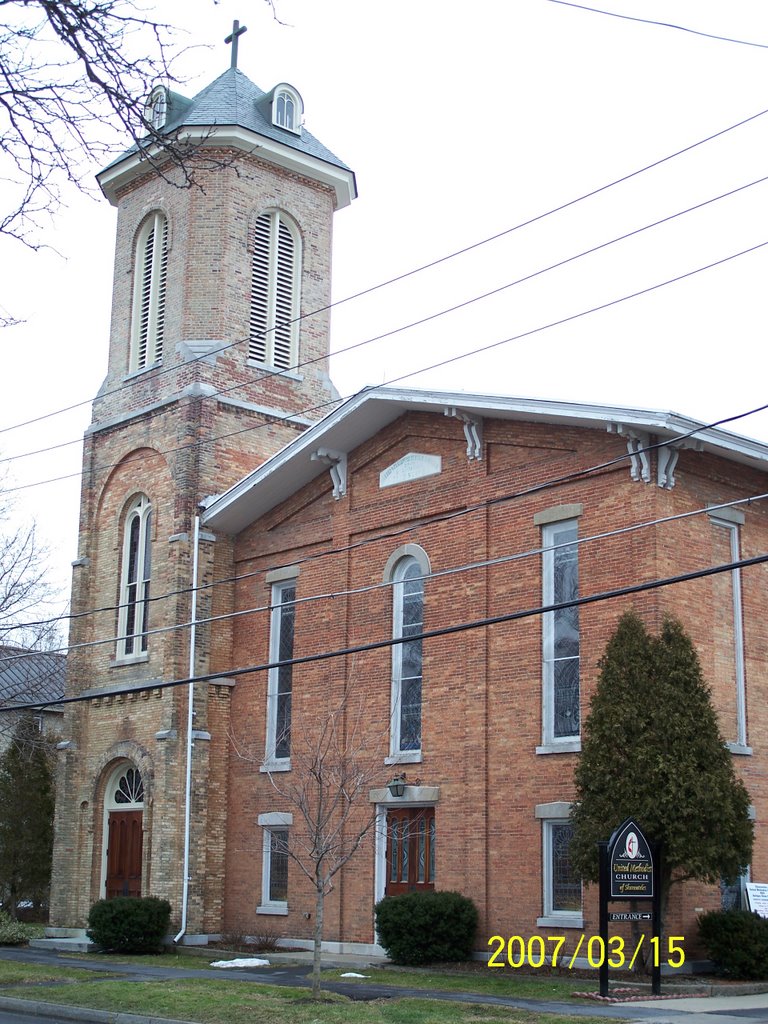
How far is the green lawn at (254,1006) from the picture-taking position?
48.3ft

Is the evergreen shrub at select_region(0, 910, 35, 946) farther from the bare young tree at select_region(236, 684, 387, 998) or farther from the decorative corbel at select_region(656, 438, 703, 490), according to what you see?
the decorative corbel at select_region(656, 438, 703, 490)

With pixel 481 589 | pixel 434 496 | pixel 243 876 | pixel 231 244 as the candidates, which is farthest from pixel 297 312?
pixel 243 876

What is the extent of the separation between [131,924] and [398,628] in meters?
7.58

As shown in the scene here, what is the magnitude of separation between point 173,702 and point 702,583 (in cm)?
1141

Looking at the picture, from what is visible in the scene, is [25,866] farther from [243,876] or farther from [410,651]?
[410,651]

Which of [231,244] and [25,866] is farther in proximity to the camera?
[25,866]

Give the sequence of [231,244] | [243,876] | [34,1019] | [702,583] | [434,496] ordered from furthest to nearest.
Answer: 1. [231,244]
2. [243,876]
3. [434,496]
4. [702,583]
5. [34,1019]

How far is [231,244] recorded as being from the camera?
99.8 feet

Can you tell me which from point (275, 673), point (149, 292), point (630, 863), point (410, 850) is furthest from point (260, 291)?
point (630, 863)

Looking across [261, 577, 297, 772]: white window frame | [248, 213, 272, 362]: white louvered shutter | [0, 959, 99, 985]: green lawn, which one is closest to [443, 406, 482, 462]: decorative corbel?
[261, 577, 297, 772]: white window frame

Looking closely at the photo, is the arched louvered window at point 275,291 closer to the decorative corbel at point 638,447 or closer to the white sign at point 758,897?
the decorative corbel at point 638,447

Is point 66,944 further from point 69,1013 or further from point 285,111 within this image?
point 285,111

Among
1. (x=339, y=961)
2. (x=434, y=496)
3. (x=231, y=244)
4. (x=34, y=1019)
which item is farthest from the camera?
(x=231, y=244)
